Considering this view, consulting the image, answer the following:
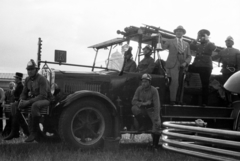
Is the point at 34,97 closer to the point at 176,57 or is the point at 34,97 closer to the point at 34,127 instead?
the point at 34,127

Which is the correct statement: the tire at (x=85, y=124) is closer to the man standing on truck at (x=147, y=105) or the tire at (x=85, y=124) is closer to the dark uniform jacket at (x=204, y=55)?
the man standing on truck at (x=147, y=105)

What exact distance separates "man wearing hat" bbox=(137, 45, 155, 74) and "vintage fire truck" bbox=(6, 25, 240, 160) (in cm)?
12

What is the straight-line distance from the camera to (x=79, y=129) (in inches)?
226

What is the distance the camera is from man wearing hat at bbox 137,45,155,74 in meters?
6.64

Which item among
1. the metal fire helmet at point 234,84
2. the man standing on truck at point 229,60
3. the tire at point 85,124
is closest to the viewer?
the metal fire helmet at point 234,84

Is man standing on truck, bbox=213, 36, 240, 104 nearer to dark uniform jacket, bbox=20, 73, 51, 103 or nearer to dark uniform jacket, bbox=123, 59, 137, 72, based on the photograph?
dark uniform jacket, bbox=123, 59, 137, 72

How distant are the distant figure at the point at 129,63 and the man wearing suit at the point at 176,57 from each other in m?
0.64

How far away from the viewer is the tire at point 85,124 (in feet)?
18.2

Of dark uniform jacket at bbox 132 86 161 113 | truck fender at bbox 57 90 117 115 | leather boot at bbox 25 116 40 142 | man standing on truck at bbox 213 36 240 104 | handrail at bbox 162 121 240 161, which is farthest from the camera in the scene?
man standing on truck at bbox 213 36 240 104

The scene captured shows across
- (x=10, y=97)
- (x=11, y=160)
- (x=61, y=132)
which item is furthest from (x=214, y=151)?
(x=10, y=97)

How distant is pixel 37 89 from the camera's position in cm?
636

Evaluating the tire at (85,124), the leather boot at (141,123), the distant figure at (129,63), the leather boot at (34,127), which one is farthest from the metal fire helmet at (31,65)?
the leather boot at (141,123)

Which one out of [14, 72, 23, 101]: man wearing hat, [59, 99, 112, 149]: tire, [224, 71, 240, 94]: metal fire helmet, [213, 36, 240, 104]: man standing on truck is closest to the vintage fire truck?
[59, 99, 112, 149]: tire

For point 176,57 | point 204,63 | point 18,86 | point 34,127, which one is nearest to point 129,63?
point 176,57
